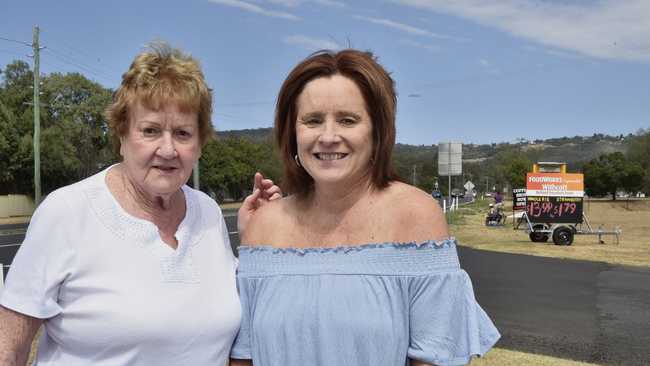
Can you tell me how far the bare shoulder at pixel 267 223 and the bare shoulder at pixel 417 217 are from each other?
0.47 metres

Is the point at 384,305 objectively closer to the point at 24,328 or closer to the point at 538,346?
the point at 24,328

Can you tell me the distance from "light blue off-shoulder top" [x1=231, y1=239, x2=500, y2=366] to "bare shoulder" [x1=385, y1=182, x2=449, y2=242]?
1.6 inches

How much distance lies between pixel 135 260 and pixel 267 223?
55 cm

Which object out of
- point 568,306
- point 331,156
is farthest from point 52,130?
point 331,156

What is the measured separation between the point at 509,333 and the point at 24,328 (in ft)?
21.8

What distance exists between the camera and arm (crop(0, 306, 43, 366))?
6.75 feet

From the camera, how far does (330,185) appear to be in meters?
2.41

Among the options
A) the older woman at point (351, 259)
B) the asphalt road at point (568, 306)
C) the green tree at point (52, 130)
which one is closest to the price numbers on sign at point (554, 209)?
the asphalt road at point (568, 306)

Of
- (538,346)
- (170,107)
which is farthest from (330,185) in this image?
(538,346)

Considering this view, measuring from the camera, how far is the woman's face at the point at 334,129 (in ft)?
7.57

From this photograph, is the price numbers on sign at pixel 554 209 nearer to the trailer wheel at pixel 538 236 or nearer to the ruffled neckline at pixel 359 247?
the trailer wheel at pixel 538 236

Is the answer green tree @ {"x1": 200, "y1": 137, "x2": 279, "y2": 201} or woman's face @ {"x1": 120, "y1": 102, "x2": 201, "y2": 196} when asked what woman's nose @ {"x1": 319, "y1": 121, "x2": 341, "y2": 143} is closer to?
woman's face @ {"x1": 120, "y1": 102, "x2": 201, "y2": 196}

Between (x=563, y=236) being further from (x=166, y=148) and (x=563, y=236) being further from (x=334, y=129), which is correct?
(x=166, y=148)

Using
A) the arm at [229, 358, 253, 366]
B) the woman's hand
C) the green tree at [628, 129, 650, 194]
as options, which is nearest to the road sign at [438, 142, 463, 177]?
the woman's hand
